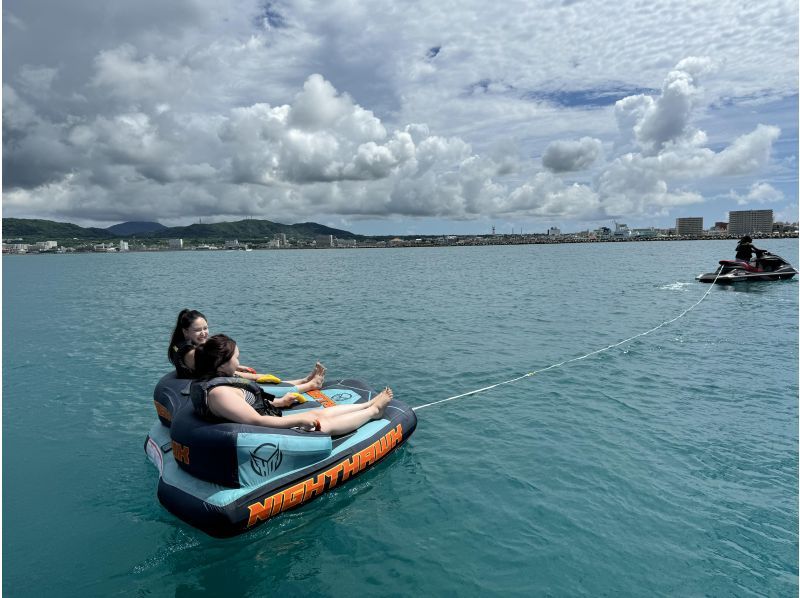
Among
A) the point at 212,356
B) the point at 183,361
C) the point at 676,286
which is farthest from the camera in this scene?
the point at 676,286

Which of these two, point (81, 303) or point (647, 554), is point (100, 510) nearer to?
point (647, 554)

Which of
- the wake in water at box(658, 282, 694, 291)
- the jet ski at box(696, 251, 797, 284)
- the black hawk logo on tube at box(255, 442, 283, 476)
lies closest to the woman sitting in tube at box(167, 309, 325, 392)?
the black hawk logo on tube at box(255, 442, 283, 476)

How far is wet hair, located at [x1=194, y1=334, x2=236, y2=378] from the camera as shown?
6.46m

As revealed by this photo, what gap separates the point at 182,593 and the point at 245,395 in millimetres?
2340

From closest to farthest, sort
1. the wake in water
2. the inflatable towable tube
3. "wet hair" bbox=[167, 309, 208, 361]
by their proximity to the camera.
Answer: the inflatable towable tube
"wet hair" bbox=[167, 309, 208, 361]
the wake in water

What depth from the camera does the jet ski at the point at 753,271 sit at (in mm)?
32406

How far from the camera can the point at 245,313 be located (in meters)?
26.4

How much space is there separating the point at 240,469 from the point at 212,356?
1.49 m

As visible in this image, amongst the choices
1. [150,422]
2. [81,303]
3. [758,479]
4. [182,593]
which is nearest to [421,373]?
[150,422]

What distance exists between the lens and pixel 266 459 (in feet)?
21.3

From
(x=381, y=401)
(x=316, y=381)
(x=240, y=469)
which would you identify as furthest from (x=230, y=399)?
(x=316, y=381)

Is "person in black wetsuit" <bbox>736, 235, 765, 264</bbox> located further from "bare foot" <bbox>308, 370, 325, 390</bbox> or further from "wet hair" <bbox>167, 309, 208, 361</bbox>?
"wet hair" <bbox>167, 309, 208, 361</bbox>

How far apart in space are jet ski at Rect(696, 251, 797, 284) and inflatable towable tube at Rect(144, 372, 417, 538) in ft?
110

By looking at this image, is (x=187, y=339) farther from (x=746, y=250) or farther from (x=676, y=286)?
(x=746, y=250)
